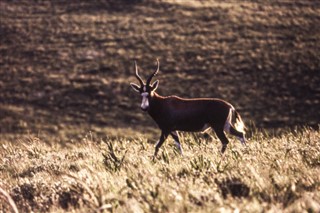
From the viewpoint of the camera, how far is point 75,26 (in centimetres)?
4978

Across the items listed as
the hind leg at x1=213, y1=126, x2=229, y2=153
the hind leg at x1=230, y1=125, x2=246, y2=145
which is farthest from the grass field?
the hind leg at x1=230, y1=125, x2=246, y2=145

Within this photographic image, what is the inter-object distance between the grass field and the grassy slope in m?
0.02

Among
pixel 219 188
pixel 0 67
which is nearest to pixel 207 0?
pixel 0 67

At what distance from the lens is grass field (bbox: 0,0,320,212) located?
18.8ft

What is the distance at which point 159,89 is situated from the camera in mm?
37844

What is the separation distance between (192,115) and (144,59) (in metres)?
33.6

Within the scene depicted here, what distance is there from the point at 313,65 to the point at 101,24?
68.0 ft

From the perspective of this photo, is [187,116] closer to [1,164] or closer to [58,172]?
[58,172]

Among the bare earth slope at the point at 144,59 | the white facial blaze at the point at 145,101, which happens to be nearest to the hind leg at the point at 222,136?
the white facial blaze at the point at 145,101

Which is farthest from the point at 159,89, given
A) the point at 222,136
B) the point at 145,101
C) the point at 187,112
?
the point at 222,136

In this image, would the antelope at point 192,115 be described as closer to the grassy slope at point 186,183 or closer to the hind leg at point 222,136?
the hind leg at point 222,136

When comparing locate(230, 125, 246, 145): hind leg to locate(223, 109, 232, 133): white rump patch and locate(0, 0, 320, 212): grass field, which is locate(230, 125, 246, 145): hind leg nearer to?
locate(223, 109, 232, 133): white rump patch

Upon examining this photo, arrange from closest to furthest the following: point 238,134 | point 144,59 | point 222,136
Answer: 1. point 222,136
2. point 238,134
3. point 144,59

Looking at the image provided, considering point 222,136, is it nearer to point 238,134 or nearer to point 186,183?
point 238,134
